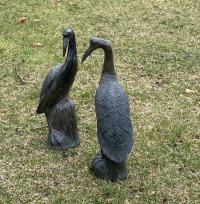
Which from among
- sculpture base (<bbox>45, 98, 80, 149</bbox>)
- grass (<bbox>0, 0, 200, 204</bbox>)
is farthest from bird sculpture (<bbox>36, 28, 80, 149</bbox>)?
grass (<bbox>0, 0, 200, 204</bbox>)

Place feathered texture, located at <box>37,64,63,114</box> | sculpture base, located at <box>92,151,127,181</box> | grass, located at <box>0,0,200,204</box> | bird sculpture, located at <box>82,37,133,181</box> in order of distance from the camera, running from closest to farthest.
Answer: bird sculpture, located at <box>82,37,133,181</box>
sculpture base, located at <box>92,151,127,181</box>
grass, located at <box>0,0,200,204</box>
feathered texture, located at <box>37,64,63,114</box>

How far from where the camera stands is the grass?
4.76 m

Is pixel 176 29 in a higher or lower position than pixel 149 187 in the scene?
lower

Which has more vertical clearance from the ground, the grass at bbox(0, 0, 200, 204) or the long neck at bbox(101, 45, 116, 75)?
the long neck at bbox(101, 45, 116, 75)

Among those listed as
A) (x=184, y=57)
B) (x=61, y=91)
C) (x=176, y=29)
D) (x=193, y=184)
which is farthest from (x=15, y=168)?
(x=176, y=29)

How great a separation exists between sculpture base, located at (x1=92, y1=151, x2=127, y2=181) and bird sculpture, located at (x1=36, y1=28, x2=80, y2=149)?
47 centimetres

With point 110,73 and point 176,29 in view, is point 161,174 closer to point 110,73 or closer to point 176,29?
point 110,73

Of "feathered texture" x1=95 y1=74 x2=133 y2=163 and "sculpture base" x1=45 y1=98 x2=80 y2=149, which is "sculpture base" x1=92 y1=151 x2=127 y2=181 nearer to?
"feathered texture" x1=95 y1=74 x2=133 y2=163

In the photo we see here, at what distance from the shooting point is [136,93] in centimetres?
640

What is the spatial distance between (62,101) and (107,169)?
2.73ft

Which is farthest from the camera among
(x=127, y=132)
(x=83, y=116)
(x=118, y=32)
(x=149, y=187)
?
(x=118, y=32)

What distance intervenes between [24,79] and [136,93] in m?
1.44

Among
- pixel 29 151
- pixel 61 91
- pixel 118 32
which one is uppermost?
pixel 61 91

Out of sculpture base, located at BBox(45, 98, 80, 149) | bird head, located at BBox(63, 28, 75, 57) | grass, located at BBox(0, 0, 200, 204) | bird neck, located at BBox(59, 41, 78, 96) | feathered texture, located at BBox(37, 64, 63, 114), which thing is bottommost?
grass, located at BBox(0, 0, 200, 204)
